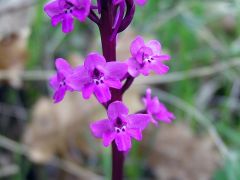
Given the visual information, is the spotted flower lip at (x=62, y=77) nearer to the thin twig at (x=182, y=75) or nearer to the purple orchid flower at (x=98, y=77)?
the purple orchid flower at (x=98, y=77)

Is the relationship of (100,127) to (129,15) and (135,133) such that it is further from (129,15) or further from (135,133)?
(129,15)

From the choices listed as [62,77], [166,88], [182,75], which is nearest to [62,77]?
[62,77]

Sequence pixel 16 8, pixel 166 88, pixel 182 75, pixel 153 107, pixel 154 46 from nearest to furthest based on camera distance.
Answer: pixel 154 46 → pixel 153 107 → pixel 182 75 → pixel 16 8 → pixel 166 88

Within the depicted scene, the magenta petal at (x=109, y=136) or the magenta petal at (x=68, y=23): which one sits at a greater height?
the magenta petal at (x=68, y=23)

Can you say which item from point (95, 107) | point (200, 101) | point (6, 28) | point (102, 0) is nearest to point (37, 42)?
point (6, 28)

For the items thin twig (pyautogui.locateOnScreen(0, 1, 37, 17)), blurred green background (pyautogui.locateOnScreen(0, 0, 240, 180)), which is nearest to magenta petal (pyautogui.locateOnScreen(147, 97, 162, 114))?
blurred green background (pyautogui.locateOnScreen(0, 0, 240, 180))

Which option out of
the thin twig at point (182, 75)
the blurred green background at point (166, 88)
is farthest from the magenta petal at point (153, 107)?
the thin twig at point (182, 75)

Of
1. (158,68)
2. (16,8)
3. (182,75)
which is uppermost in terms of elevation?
(16,8)
